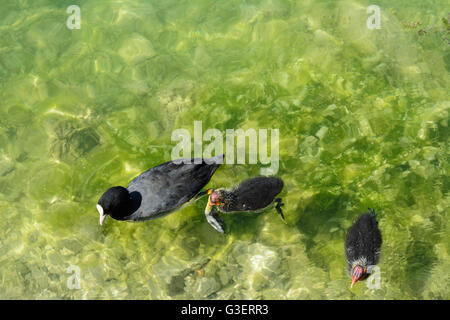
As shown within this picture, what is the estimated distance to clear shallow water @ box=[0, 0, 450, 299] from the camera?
612 centimetres

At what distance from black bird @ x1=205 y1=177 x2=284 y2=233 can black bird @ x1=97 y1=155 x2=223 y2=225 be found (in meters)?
0.33

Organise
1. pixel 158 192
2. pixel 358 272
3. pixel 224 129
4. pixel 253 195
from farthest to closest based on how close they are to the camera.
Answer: pixel 224 129 → pixel 253 195 → pixel 158 192 → pixel 358 272

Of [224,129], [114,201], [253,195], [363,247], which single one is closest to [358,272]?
[363,247]

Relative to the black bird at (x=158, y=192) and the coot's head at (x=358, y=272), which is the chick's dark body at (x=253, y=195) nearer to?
the black bird at (x=158, y=192)

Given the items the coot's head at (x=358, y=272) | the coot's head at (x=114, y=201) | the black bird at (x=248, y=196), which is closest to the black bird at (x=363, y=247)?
the coot's head at (x=358, y=272)

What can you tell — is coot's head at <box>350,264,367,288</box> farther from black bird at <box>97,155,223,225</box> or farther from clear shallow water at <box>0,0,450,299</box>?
black bird at <box>97,155,223,225</box>

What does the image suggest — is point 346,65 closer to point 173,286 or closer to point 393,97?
point 393,97

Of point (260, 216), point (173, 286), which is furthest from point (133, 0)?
point (173, 286)

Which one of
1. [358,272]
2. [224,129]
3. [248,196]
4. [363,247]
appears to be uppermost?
[224,129]

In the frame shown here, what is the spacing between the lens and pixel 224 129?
7141mm

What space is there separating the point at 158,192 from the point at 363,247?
9.26 ft

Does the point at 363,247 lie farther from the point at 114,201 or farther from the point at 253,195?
the point at 114,201

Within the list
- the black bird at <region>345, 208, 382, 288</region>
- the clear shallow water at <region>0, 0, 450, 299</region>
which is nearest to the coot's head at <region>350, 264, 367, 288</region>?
the black bird at <region>345, 208, 382, 288</region>

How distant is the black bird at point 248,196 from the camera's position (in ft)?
19.7
